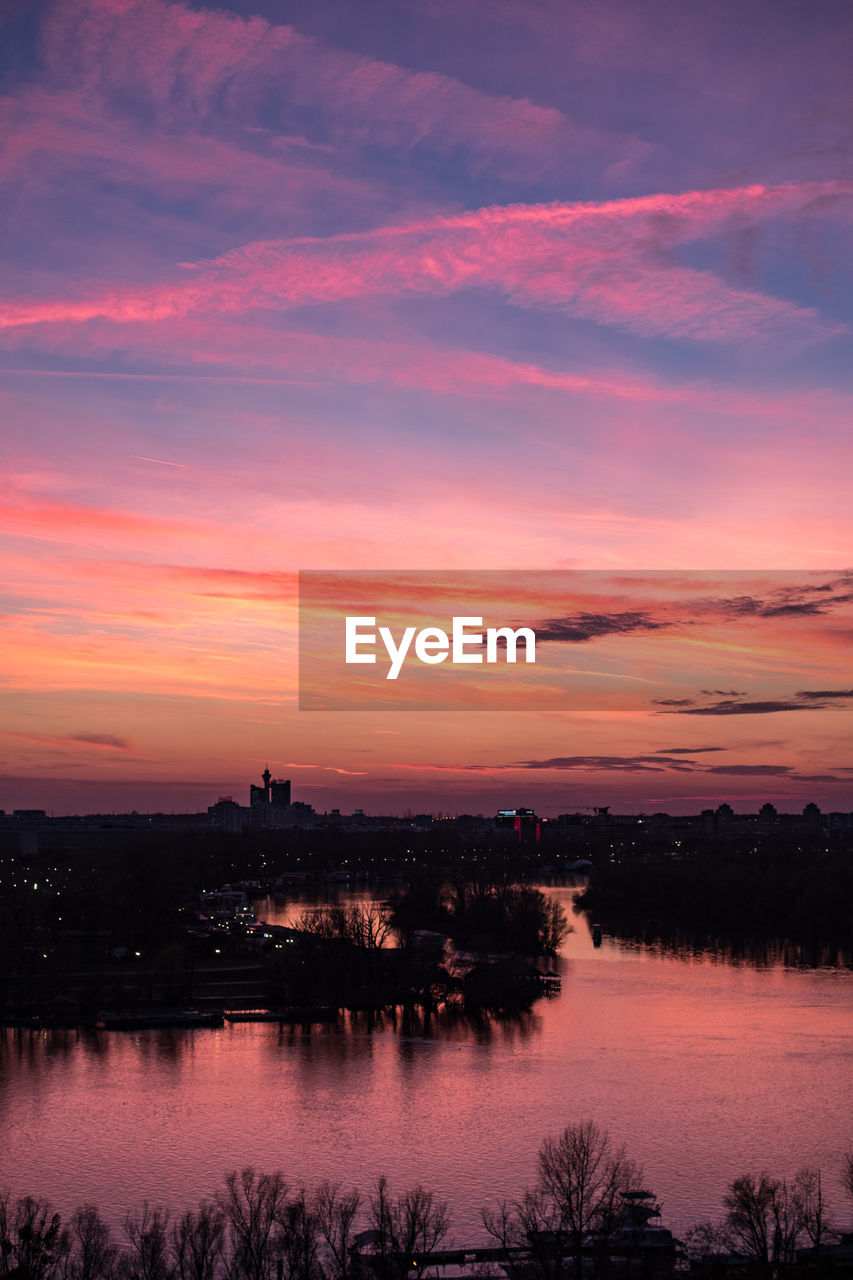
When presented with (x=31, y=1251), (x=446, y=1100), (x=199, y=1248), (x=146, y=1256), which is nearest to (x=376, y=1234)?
A: (x=199, y=1248)

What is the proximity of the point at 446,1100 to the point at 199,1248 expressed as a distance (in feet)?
19.0

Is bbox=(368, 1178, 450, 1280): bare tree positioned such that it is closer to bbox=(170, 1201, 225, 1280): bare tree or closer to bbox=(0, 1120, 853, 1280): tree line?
bbox=(0, 1120, 853, 1280): tree line

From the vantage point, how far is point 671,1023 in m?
19.8

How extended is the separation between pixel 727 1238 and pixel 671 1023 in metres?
9.53

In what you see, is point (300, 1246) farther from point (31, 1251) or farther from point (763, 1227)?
point (763, 1227)

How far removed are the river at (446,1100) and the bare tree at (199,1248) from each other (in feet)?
5.09

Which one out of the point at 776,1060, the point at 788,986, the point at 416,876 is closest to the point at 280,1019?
the point at 776,1060

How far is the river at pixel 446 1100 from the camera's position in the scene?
505 inches

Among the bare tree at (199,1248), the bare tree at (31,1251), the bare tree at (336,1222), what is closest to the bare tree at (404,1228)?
the bare tree at (336,1222)

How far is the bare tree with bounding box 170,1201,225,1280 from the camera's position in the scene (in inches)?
367

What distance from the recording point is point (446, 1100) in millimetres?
15531

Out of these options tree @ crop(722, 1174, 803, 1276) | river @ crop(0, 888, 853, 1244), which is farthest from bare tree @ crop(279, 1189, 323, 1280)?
tree @ crop(722, 1174, 803, 1276)

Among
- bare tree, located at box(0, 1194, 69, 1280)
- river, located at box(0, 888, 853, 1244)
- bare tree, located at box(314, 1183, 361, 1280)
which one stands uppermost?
bare tree, located at box(0, 1194, 69, 1280)

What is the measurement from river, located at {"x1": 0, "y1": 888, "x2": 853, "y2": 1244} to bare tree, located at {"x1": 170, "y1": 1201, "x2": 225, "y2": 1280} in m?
1.55
